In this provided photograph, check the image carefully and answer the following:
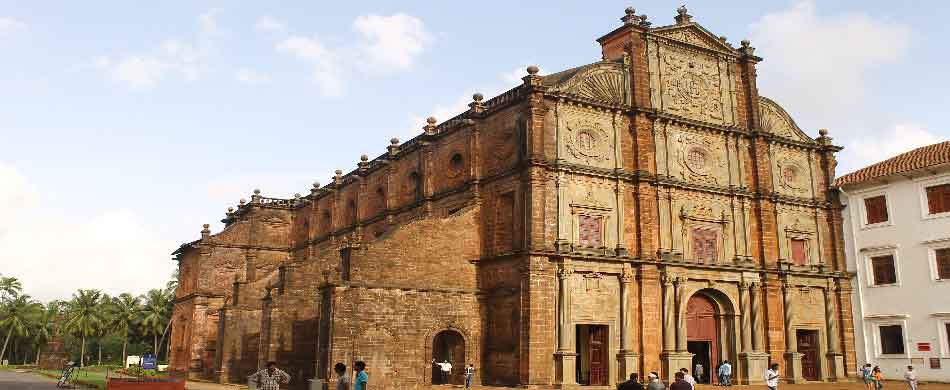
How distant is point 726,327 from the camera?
2794cm

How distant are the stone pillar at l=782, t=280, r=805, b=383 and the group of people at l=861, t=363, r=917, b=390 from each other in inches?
87.0

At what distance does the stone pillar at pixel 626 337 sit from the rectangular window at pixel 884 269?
39.4 feet

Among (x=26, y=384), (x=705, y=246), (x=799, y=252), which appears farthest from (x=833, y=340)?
(x=26, y=384)

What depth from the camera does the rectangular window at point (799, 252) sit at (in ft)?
99.7

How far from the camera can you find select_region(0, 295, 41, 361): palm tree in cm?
7238

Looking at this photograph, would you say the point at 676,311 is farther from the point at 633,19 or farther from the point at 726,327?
the point at 633,19

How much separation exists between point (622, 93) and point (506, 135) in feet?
15.8

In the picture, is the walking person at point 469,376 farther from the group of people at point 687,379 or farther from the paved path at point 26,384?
the paved path at point 26,384

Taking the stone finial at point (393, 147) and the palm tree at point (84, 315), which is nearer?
the stone finial at point (393, 147)

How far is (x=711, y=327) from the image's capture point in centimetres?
2795

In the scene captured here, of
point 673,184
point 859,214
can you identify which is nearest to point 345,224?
Result: point 673,184

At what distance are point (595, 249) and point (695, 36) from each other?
10890 millimetres

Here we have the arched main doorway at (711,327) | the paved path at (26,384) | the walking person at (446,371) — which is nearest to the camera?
the walking person at (446,371)

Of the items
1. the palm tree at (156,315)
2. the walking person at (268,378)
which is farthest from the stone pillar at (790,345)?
the palm tree at (156,315)
